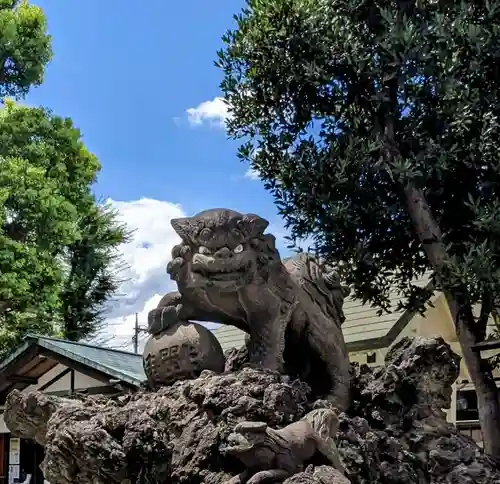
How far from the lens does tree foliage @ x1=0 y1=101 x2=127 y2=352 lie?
40.9 feet

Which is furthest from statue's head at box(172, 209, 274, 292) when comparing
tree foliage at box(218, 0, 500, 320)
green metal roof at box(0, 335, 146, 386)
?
green metal roof at box(0, 335, 146, 386)

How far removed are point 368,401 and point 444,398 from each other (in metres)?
0.39

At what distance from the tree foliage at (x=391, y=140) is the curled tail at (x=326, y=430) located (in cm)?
226

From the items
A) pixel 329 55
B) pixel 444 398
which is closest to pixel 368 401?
pixel 444 398

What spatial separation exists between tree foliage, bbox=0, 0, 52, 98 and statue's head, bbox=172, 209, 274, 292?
35.9 feet

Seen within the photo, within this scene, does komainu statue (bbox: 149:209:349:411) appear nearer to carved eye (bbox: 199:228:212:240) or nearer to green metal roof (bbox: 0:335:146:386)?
carved eye (bbox: 199:228:212:240)

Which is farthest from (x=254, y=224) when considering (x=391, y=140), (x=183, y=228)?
(x=391, y=140)

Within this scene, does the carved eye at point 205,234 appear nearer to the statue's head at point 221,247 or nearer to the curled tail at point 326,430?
the statue's head at point 221,247

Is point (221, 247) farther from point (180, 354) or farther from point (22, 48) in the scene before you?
point (22, 48)

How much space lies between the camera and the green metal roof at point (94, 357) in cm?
955

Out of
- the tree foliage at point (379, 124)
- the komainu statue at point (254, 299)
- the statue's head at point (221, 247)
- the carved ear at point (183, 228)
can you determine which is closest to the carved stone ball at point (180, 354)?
the komainu statue at point (254, 299)

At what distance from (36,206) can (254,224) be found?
9771 millimetres

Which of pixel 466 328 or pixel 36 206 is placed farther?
pixel 36 206

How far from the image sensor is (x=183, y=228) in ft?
12.1
